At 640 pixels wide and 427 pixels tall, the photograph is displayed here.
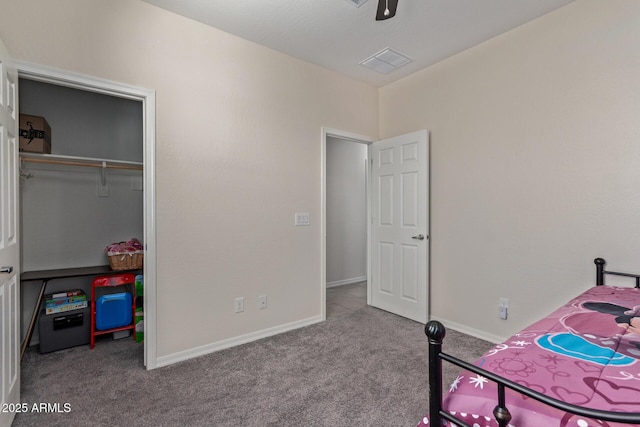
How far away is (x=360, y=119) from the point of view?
3615 mm

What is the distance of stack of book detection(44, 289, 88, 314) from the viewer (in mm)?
2547

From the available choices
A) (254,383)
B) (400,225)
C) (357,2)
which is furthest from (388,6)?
(254,383)

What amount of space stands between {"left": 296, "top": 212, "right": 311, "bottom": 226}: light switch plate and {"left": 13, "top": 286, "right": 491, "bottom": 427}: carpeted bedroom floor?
1097 millimetres

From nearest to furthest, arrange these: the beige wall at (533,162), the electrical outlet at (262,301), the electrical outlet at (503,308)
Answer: the beige wall at (533,162) < the electrical outlet at (503,308) < the electrical outlet at (262,301)

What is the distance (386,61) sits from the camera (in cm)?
308

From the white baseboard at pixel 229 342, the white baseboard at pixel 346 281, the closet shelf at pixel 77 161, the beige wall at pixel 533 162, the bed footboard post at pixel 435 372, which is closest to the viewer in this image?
the bed footboard post at pixel 435 372

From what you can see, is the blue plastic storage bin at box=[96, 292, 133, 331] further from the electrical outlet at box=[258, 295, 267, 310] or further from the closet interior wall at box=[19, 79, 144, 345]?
the electrical outlet at box=[258, 295, 267, 310]

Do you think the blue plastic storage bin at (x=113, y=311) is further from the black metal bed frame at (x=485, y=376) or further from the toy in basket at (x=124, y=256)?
the black metal bed frame at (x=485, y=376)

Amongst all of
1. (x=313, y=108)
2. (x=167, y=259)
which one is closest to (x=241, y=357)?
(x=167, y=259)

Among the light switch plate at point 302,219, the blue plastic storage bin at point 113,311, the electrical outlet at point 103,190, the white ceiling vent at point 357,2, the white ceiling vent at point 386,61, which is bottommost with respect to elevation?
the blue plastic storage bin at point 113,311

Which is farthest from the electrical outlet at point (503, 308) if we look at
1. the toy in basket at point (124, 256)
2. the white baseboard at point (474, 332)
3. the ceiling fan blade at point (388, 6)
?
the toy in basket at point (124, 256)

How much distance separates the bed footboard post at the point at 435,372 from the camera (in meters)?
0.91

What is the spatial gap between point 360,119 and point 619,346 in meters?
3.06

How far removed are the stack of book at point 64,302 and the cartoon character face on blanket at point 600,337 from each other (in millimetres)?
3308
